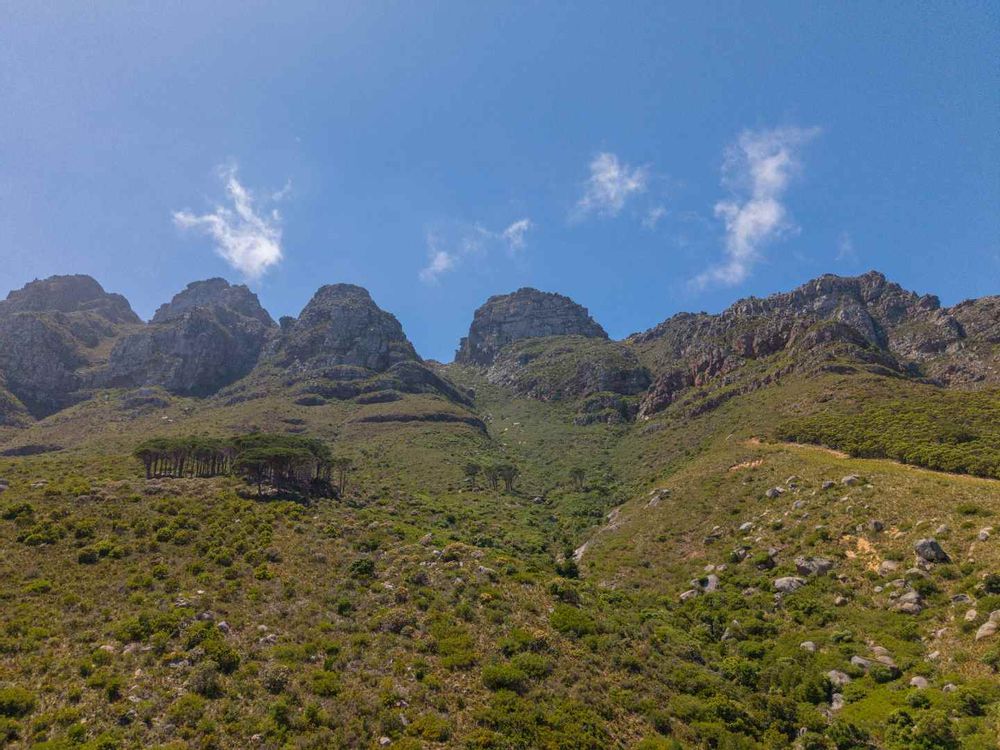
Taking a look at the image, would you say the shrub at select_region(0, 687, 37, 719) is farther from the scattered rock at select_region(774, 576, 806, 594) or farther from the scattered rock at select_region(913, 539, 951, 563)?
the scattered rock at select_region(913, 539, 951, 563)

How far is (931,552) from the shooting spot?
31.6 m

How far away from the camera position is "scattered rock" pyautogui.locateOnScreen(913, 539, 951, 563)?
3141 centimetres

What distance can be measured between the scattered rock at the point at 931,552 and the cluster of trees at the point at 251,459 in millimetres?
63123

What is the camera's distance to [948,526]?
111 ft

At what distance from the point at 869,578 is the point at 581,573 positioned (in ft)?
85.0

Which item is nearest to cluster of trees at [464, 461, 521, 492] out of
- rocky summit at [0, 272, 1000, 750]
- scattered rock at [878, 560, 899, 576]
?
rocky summit at [0, 272, 1000, 750]

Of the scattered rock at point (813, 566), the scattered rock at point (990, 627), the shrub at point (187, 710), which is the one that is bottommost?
the shrub at point (187, 710)

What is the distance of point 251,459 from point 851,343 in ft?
413

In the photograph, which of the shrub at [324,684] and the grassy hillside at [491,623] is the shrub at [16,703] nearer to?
the grassy hillside at [491,623]

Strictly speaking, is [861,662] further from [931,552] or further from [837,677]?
[931,552]

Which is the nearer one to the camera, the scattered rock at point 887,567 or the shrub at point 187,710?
the shrub at point 187,710

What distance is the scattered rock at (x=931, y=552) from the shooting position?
31406mm

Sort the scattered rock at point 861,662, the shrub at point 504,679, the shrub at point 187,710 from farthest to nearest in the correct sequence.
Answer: the scattered rock at point 861,662 < the shrub at point 504,679 < the shrub at point 187,710

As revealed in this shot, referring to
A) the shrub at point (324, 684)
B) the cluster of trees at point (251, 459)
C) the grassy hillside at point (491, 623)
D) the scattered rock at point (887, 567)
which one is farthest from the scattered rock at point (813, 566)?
the cluster of trees at point (251, 459)
